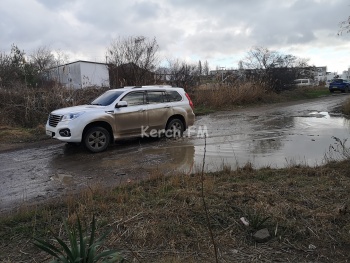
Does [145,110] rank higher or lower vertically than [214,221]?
higher

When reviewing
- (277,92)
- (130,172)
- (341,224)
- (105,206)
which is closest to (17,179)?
(130,172)

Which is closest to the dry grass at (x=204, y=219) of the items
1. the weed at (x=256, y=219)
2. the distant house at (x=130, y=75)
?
the weed at (x=256, y=219)

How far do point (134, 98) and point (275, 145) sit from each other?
14.9 ft

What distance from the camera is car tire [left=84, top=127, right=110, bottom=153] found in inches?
362

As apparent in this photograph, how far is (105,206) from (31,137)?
869 centimetres

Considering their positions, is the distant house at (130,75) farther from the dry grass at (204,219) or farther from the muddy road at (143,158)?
the dry grass at (204,219)

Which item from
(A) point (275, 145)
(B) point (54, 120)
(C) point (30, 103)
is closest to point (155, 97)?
(B) point (54, 120)

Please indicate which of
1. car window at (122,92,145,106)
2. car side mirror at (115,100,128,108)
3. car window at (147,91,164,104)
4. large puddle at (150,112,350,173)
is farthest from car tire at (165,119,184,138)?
car side mirror at (115,100,128,108)

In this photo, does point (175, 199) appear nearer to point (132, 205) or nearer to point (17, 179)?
point (132, 205)

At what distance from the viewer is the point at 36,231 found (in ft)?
13.3

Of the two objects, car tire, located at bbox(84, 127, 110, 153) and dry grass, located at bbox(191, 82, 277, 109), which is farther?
dry grass, located at bbox(191, 82, 277, 109)

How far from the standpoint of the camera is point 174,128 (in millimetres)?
11281

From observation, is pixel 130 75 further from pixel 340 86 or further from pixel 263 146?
pixel 340 86

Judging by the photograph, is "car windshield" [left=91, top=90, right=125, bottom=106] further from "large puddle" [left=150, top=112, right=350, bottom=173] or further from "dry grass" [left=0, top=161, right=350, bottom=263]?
"dry grass" [left=0, top=161, right=350, bottom=263]
